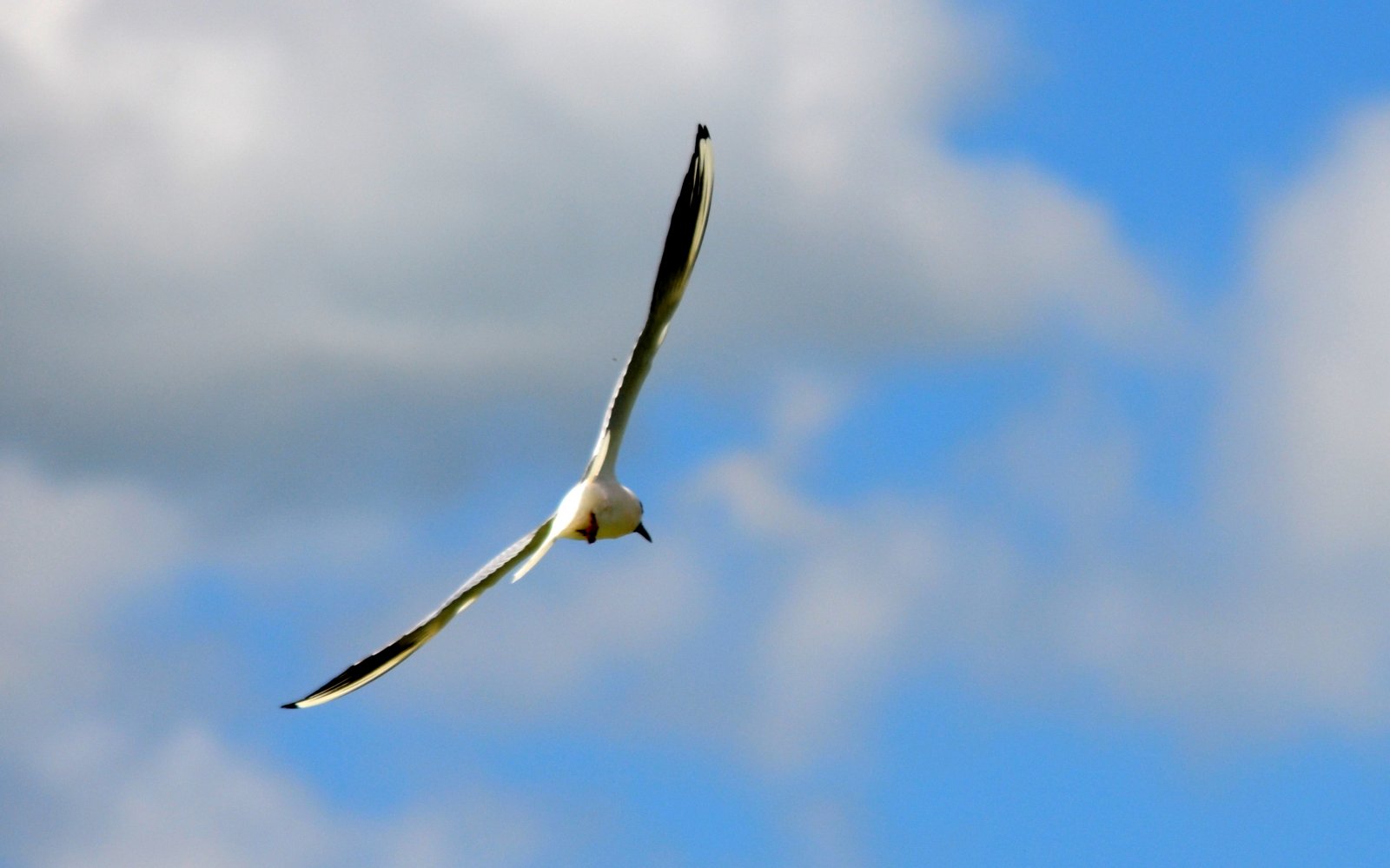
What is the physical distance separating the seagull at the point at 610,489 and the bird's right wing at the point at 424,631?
0.04 ft

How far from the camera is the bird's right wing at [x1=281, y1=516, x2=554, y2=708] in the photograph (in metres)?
33.2

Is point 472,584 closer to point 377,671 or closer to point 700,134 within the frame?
point 377,671

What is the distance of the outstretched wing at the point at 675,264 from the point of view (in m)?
32.0

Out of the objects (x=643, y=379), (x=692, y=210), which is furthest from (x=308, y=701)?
(x=692, y=210)

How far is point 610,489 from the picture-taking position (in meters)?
33.3

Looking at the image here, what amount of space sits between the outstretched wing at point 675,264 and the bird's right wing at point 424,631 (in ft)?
Answer: 6.98

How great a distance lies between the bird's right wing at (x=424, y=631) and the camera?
33188 millimetres

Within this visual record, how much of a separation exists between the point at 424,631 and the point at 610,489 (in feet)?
11.8

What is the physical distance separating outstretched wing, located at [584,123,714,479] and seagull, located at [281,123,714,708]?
12mm

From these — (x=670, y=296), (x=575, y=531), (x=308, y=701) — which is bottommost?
(x=308, y=701)

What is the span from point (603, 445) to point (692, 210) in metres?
3.56

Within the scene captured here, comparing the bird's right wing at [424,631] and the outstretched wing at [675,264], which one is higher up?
the outstretched wing at [675,264]

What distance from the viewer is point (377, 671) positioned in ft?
113

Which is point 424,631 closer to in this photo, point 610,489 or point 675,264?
point 610,489
